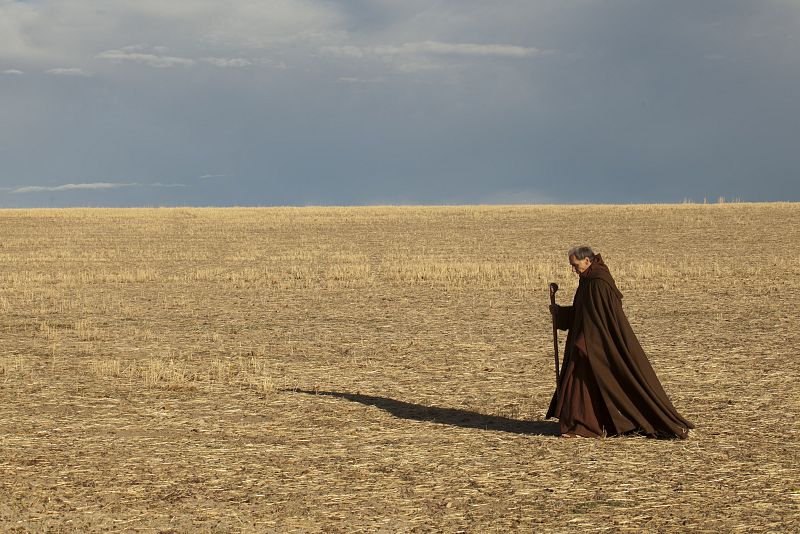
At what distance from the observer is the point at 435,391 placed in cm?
1401

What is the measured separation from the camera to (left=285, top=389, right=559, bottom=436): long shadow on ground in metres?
11.6

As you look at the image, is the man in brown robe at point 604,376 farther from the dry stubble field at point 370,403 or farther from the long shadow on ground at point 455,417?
the long shadow on ground at point 455,417

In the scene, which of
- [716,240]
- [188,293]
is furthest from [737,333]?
[716,240]

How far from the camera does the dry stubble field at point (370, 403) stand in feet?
28.6

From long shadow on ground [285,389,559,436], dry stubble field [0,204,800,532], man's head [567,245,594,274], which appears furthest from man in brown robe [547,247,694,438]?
long shadow on ground [285,389,559,436]

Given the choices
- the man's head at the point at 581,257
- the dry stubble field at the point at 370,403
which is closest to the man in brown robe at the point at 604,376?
the man's head at the point at 581,257

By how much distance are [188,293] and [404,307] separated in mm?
6469

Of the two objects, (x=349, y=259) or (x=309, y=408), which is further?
(x=349, y=259)

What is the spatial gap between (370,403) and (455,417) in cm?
132

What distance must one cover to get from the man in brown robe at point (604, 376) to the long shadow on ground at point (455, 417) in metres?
0.58

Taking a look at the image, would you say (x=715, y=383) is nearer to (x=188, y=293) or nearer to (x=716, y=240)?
(x=188, y=293)

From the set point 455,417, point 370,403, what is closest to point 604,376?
point 455,417

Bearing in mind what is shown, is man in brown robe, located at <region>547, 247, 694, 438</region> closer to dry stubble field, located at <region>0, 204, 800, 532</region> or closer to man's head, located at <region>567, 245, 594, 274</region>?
man's head, located at <region>567, 245, 594, 274</region>

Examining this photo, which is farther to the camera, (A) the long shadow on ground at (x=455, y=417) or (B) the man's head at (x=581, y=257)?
(A) the long shadow on ground at (x=455, y=417)
